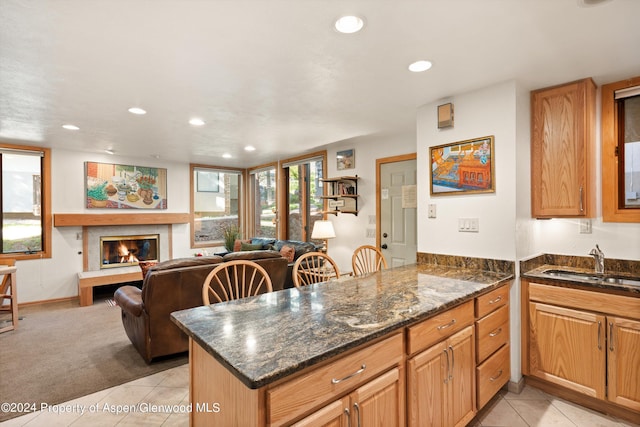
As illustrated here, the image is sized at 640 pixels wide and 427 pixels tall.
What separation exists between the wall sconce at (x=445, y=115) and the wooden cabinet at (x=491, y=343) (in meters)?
1.40

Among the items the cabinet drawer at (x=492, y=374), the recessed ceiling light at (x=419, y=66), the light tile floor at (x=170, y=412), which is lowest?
the light tile floor at (x=170, y=412)

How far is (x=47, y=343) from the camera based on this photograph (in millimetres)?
3277

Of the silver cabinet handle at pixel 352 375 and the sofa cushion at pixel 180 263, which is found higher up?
the sofa cushion at pixel 180 263

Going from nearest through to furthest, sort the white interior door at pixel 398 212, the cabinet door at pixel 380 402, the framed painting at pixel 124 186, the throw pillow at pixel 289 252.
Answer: the cabinet door at pixel 380 402 < the white interior door at pixel 398 212 < the throw pillow at pixel 289 252 < the framed painting at pixel 124 186

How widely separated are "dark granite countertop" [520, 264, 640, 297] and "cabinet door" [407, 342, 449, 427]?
1.22 m

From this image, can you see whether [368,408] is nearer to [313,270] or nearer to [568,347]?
[313,270]

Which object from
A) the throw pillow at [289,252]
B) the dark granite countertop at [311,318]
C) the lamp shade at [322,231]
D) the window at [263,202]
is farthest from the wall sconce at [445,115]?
the window at [263,202]

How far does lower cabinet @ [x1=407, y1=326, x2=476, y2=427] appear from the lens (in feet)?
4.91

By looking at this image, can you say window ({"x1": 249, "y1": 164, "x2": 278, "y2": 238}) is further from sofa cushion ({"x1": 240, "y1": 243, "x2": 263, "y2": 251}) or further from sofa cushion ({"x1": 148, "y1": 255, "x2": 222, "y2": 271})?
sofa cushion ({"x1": 148, "y1": 255, "x2": 222, "y2": 271})

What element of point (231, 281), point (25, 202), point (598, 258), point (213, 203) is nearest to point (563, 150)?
point (598, 258)

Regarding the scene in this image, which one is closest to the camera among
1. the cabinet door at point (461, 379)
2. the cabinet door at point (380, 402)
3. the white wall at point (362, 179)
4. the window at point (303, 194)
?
the cabinet door at point (380, 402)

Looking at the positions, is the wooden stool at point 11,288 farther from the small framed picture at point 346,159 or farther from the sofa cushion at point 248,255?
the small framed picture at point 346,159

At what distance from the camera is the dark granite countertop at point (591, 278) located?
2.02m

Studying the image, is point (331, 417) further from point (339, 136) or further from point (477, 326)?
point (339, 136)
